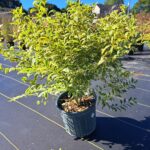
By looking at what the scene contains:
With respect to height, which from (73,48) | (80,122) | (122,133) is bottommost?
(122,133)

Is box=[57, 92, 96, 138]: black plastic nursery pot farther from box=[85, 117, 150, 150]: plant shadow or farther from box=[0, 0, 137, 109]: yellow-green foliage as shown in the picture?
box=[0, 0, 137, 109]: yellow-green foliage

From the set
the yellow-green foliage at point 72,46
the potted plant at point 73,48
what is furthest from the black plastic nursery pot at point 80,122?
the yellow-green foliage at point 72,46

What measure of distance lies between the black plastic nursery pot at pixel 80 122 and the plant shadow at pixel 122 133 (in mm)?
81

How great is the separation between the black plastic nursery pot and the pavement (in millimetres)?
60

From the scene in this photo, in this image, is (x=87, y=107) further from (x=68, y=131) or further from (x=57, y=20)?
(x=57, y=20)

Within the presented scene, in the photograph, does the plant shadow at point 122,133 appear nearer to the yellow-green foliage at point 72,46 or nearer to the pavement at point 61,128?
the pavement at point 61,128

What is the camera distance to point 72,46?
1773mm

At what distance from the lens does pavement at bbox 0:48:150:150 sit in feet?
6.86

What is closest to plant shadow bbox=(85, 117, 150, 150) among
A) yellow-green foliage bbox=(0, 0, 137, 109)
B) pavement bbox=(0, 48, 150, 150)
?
pavement bbox=(0, 48, 150, 150)

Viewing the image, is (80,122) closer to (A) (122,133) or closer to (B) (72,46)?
(A) (122,133)

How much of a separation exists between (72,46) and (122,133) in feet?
3.18

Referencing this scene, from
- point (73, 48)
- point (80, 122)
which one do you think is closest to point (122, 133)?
point (80, 122)

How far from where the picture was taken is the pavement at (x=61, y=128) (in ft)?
6.86

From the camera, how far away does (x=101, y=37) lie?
5.99 ft
